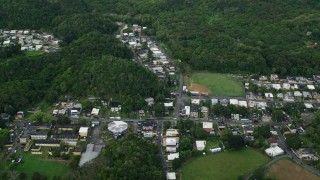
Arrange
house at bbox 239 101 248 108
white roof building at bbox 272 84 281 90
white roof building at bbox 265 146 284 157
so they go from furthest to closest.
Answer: white roof building at bbox 272 84 281 90 → house at bbox 239 101 248 108 → white roof building at bbox 265 146 284 157

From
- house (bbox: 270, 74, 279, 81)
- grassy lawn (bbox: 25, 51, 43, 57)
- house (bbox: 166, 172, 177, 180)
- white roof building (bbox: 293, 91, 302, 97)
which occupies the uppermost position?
house (bbox: 270, 74, 279, 81)

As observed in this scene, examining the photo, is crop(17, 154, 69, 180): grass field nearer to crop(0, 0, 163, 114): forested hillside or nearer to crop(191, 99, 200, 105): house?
crop(0, 0, 163, 114): forested hillside

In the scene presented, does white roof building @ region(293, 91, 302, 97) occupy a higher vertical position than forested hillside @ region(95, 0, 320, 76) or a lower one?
lower

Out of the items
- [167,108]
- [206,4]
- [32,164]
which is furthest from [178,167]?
[206,4]

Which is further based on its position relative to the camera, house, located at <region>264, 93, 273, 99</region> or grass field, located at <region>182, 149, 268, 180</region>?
house, located at <region>264, 93, 273, 99</region>

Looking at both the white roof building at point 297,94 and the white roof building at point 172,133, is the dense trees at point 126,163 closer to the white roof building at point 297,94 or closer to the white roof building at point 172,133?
the white roof building at point 172,133

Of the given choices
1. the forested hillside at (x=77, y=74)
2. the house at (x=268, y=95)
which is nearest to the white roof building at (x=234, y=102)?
the house at (x=268, y=95)

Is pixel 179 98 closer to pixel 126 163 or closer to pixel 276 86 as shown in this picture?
pixel 276 86

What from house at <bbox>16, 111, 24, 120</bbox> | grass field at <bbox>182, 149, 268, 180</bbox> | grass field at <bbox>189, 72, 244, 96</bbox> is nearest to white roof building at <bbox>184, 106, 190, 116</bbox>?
grass field at <bbox>189, 72, 244, 96</bbox>
